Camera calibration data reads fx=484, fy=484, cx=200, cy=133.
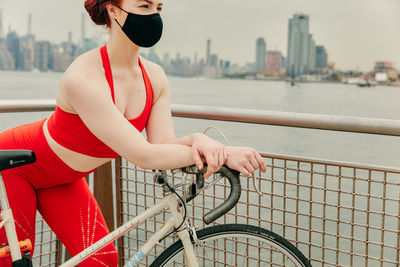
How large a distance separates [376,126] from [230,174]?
70 centimetres

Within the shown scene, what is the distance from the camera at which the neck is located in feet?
4.86

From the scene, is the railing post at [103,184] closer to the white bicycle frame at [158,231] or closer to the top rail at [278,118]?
the top rail at [278,118]

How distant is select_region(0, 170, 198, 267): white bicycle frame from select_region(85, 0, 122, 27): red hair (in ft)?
1.82

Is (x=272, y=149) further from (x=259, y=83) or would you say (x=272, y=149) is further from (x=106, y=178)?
(x=259, y=83)

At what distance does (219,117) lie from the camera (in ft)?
6.72

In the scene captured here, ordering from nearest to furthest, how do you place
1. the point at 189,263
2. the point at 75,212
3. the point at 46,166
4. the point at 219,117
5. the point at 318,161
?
the point at 189,263, the point at 46,166, the point at 75,212, the point at 318,161, the point at 219,117

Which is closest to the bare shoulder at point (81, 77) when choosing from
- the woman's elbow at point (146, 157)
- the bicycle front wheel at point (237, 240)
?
the woman's elbow at point (146, 157)

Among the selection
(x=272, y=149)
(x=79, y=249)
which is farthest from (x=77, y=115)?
(x=272, y=149)

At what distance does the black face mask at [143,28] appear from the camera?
1.42m

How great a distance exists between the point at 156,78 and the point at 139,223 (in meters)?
0.51

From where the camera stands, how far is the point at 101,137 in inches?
51.8

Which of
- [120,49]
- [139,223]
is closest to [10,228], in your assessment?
[139,223]

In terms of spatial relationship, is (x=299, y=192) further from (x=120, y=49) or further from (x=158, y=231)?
(x=120, y=49)

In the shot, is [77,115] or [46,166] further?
[46,166]
